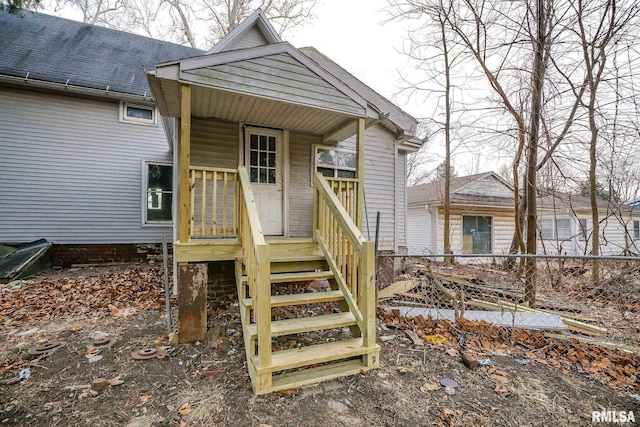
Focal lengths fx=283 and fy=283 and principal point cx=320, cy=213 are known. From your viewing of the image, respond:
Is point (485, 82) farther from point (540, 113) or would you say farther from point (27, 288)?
point (27, 288)

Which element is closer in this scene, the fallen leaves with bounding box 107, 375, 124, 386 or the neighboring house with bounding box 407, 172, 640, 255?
the fallen leaves with bounding box 107, 375, 124, 386

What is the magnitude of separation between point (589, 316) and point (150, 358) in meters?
6.35

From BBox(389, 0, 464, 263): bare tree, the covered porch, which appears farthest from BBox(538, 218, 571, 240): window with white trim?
the covered porch

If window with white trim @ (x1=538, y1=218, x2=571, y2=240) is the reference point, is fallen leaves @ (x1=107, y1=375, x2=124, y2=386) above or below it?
below

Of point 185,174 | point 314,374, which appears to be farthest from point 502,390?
point 185,174

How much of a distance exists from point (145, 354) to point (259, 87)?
3.55m

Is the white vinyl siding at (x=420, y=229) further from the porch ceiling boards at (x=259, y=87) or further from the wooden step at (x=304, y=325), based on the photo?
the wooden step at (x=304, y=325)

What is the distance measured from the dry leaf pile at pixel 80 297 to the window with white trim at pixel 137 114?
4.72 m

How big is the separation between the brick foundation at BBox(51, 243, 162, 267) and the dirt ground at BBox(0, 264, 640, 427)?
4.60 metres

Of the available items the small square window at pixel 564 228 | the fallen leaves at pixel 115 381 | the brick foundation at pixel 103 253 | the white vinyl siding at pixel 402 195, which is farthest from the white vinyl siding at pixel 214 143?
the small square window at pixel 564 228

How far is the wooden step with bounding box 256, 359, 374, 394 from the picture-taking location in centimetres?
249

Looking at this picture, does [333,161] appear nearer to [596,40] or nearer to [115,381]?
[115,381]

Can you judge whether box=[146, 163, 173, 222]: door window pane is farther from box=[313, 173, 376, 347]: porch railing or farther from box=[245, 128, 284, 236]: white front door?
box=[313, 173, 376, 347]: porch railing

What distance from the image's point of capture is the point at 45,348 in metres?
3.14
